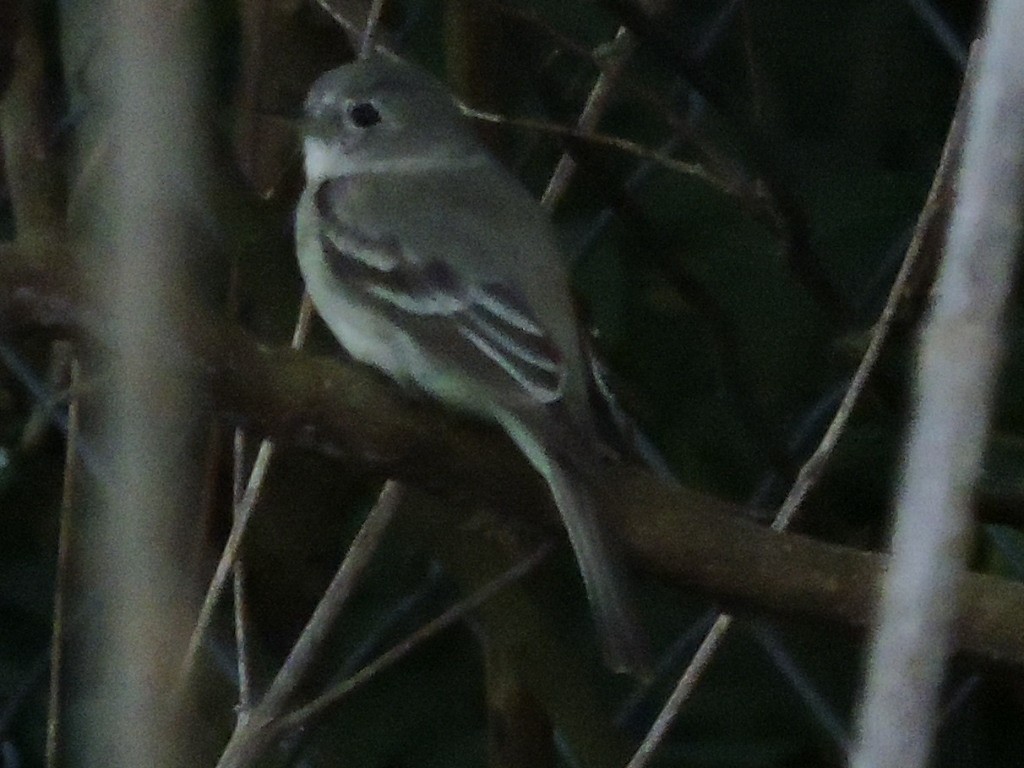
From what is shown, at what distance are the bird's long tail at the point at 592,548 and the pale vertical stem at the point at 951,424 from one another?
0.81m

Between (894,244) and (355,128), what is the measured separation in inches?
26.7

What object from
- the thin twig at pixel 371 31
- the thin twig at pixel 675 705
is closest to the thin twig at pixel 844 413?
the thin twig at pixel 675 705

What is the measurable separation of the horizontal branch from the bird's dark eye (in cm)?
69

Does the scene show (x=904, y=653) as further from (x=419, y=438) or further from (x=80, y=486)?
(x=80, y=486)

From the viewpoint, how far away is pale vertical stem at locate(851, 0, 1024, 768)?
39cm

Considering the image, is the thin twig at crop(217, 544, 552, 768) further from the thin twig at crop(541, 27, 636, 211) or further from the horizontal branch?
the thin twig at crop(541, 27, 636, 211)

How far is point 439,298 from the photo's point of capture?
1.55 m

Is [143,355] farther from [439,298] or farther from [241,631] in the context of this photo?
[439,298]

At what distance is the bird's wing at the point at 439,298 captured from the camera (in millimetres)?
1438

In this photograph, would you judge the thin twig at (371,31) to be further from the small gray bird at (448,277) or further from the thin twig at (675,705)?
the thin twig at (675,705)

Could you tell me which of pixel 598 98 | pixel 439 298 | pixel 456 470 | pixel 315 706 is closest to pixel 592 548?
pixel 456 470

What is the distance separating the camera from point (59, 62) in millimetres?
2186

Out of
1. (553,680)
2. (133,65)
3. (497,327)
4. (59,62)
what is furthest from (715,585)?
(59,62)

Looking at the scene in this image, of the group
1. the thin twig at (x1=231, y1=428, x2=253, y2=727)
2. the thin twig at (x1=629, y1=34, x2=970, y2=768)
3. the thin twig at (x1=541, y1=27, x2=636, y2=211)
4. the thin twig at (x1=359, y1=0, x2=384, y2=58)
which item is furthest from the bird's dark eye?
the thin twig at (x1=629, y1=34, x2=970, y2=768)
